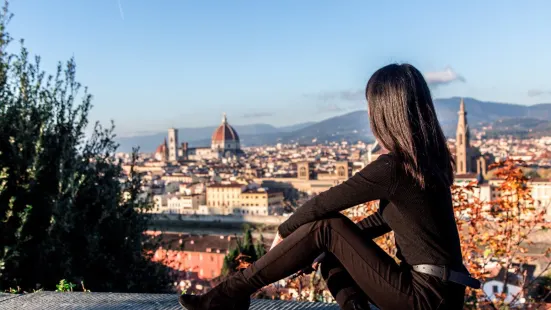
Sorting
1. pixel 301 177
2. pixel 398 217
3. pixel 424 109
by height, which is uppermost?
pixel 424 109

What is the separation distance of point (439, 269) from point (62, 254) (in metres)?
2.59

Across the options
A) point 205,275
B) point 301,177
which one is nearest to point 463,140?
point 301,177

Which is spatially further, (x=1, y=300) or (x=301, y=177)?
(x=301, y=177)

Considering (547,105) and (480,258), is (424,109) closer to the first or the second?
(480,258)

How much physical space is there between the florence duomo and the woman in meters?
A: 88.3

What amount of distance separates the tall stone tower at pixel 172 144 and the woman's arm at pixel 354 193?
97253 millimetres

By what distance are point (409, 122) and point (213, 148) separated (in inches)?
3633

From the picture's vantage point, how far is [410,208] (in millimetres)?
1376

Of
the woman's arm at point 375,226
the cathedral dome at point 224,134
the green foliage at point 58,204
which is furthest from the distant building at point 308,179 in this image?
the woman's arm at point 375,226

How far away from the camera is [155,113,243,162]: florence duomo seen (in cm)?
9131

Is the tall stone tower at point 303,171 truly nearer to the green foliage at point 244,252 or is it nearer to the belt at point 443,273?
the green foliage at point 244,252

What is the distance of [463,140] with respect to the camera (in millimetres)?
51406

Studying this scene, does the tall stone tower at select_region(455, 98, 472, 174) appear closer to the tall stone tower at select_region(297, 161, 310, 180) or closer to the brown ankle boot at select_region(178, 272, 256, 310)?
the tall stone tower at select_region(297, 161, 310, 180)

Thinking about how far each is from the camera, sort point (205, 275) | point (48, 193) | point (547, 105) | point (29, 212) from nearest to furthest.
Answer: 1. point (29, 212)
2. point (48, 193)
3. point (205, 275)
4. point (547, 105)
